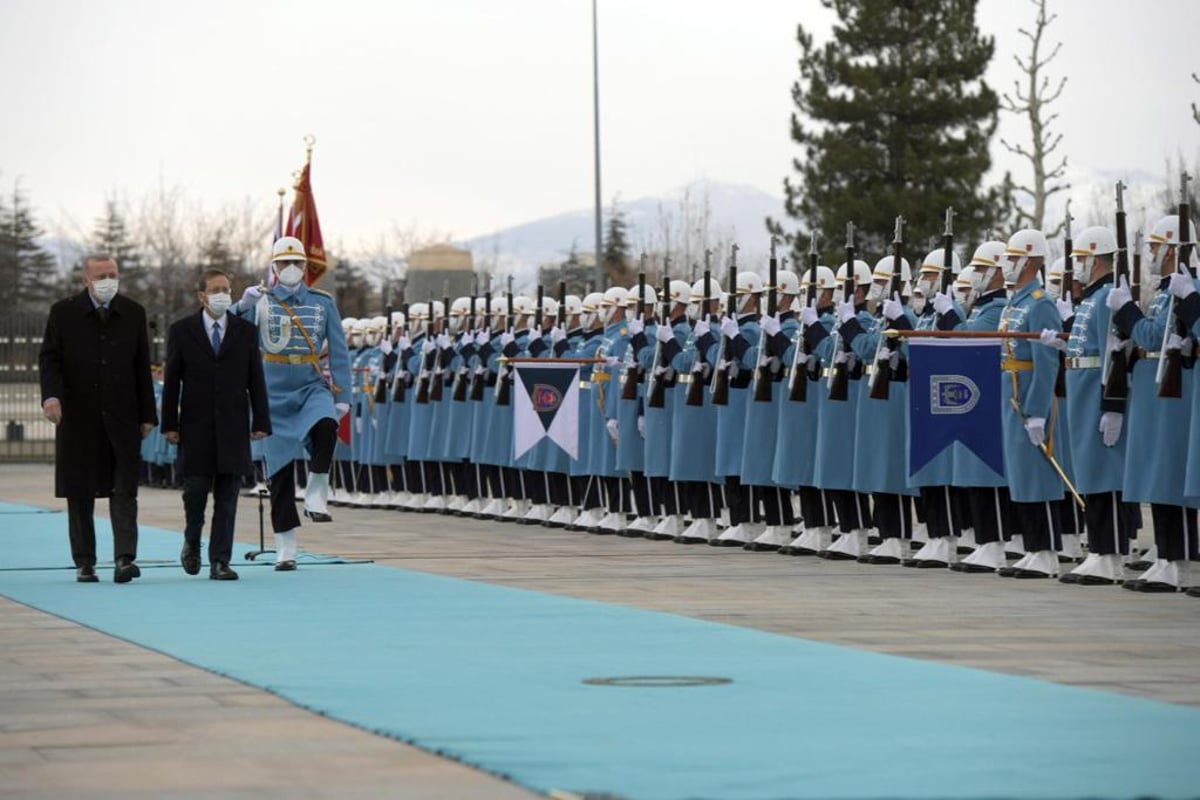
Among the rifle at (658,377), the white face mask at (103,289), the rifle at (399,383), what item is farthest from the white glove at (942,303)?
the rifle at (399,383)

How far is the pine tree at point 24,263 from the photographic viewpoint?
9862 cm

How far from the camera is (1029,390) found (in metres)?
16.3

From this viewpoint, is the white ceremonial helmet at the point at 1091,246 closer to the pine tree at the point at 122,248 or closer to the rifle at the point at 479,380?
the rifle at the point at 479,380

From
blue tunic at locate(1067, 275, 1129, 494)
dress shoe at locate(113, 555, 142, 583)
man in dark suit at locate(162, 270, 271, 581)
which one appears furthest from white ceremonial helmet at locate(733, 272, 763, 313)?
dress shoe at locate(113, 555, 142, 583)

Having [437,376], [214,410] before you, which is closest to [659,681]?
[214,410]

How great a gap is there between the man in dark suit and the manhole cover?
6100 millimetres

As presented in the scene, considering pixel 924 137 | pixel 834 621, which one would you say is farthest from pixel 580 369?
pixel 924 137

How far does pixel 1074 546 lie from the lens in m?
17.0

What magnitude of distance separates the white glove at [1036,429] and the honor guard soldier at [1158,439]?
4.10 ft

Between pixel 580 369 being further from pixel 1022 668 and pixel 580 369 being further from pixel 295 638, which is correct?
pixel 1022 668

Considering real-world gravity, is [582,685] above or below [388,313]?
below

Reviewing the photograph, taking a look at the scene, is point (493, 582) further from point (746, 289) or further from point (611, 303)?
point (611, 303)

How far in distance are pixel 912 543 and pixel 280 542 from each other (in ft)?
16.6

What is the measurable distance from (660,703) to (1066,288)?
8.67 metres
